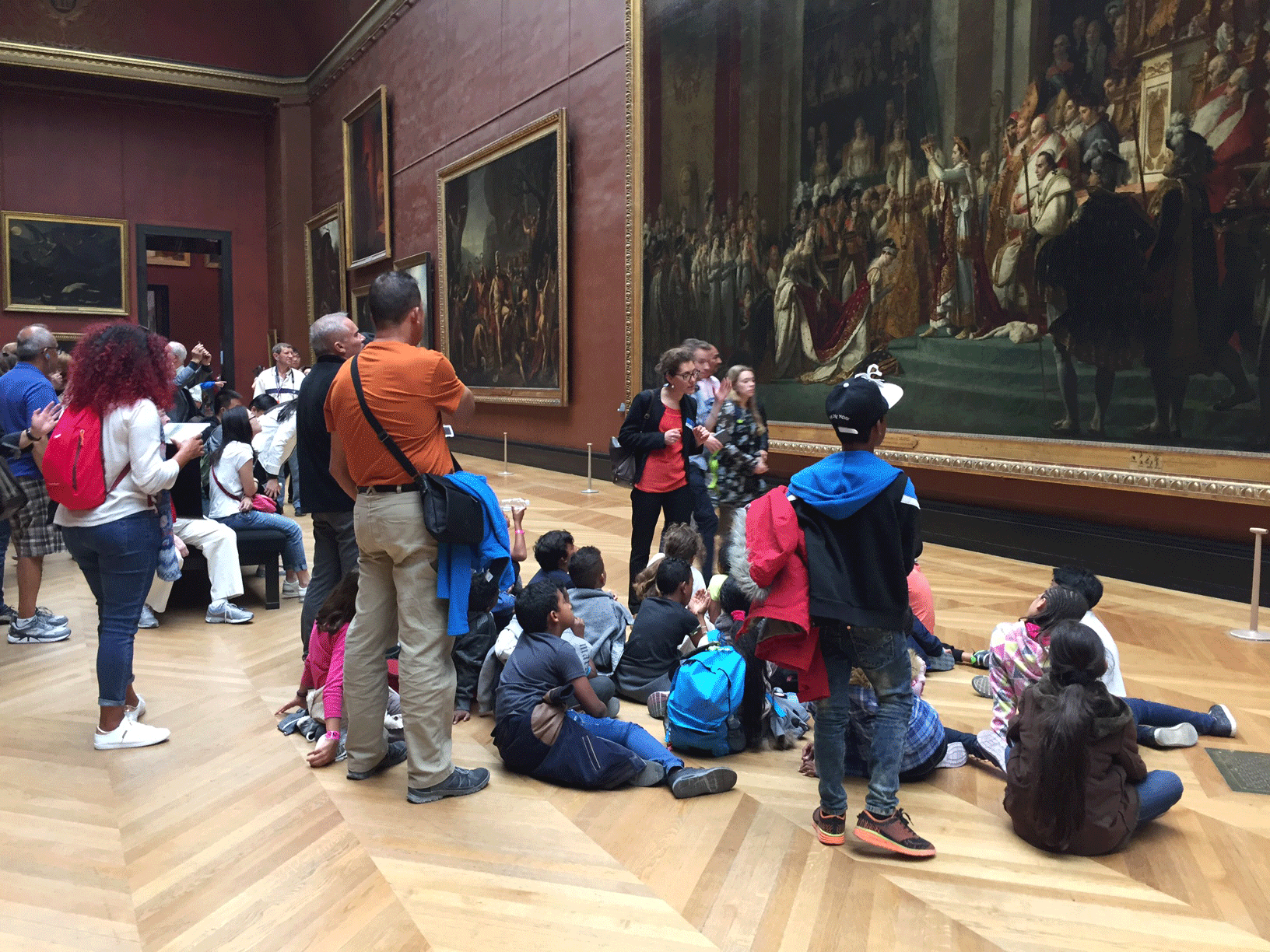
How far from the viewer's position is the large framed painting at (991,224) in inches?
253

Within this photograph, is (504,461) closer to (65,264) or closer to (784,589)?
(784,589)

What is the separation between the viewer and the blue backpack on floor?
3.94 m

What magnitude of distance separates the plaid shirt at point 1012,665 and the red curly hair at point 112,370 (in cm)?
385

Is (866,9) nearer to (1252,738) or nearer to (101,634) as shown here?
(1252,738)

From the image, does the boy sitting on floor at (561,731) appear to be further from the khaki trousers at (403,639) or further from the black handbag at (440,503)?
the black handbag at (440,503)

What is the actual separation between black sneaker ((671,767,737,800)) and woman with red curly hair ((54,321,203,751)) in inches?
95.1

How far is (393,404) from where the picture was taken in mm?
3396

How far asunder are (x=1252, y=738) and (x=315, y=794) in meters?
4.04

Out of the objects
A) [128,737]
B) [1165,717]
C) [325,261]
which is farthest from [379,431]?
[325,261]

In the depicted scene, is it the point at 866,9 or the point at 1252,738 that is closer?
the point at 1252,738

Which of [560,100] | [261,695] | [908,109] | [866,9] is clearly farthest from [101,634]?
[560,100]

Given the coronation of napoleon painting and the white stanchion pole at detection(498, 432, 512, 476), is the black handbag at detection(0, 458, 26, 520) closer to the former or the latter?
the coronation of napoleon painting

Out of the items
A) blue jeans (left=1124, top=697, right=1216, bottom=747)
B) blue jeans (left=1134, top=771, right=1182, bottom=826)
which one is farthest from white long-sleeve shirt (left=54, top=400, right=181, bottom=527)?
blue jeans (left=1124, top=697, right=1216, bottom=747)

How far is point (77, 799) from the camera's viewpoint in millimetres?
3637
